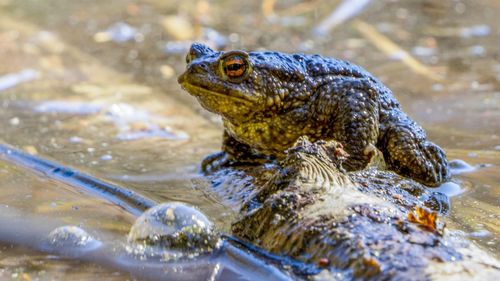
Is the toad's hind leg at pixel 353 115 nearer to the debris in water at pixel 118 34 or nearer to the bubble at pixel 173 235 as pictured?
the bubble at pixel 173 235

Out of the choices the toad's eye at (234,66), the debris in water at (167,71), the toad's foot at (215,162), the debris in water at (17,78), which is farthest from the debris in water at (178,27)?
the toad's eye at (234,66)

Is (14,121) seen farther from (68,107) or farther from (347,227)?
(347,227)

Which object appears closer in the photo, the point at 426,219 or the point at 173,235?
the point at 426,219

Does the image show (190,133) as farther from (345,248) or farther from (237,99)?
(345,248)

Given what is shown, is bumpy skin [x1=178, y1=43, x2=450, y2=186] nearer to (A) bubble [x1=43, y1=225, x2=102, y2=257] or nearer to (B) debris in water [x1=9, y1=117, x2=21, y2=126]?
(A) bubble [x1=43, y1=225, x2=102, y2=257]

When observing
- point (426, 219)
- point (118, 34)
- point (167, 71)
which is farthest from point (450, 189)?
point (118, 34)

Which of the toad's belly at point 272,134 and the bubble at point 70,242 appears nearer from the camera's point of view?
the bubble at point 70,242

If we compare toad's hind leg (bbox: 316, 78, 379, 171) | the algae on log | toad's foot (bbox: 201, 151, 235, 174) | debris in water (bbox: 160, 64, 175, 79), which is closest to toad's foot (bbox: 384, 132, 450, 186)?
toad's hind leg (bbox: 316, 78, 379, 171)
